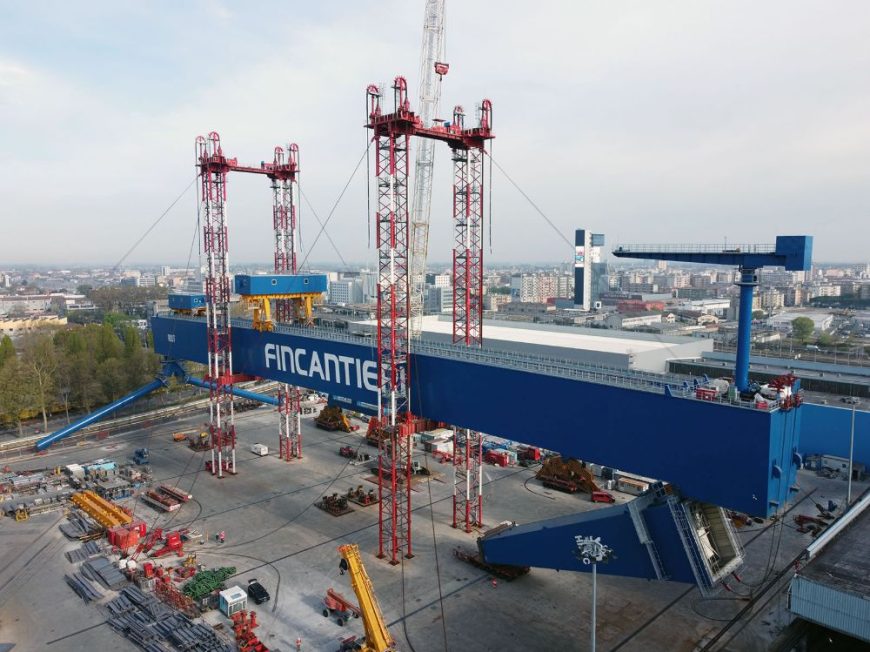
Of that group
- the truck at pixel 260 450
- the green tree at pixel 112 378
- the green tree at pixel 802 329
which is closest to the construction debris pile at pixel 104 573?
the truck at pixel 260 450

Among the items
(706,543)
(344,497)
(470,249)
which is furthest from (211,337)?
(706,543)

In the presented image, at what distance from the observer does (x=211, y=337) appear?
4247cm

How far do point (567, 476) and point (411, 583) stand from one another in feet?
52.7

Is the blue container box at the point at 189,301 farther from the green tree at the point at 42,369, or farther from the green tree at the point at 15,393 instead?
the green tree at the point at 42,369

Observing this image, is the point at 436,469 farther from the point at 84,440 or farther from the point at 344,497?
the point at 84,440

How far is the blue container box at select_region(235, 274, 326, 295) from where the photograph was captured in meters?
38.6

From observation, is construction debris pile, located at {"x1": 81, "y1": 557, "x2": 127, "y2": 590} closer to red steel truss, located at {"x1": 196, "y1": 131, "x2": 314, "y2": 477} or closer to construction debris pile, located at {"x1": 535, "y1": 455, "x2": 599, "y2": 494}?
red steel truss, located at {"x1": 196, "y1": 131, "x2": 314, "y2": 477}

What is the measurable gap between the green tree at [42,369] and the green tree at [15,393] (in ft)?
2.06

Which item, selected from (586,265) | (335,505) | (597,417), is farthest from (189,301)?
(586,265)

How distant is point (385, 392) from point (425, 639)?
1154cm

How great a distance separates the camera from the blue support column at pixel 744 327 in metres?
20.8

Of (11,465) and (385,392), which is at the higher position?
(385,392)

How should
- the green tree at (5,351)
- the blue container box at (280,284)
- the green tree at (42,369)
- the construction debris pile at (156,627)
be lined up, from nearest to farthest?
the construction debris pile at (156,627) → the blue container box at (280,284) → the green tree at (42,369) → the green tree at (5,351)

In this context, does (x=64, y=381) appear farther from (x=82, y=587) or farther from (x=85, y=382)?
(x=82, y=587)
